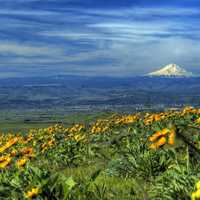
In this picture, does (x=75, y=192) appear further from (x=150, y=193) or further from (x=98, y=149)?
(x=98, y=149)

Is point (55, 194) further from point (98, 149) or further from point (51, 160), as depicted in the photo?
point (51, 160)

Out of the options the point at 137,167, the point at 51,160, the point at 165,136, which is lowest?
the point at 51,160

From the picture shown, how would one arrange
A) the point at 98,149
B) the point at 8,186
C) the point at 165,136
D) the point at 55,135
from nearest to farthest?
the point at 165,136 < the point at 8,186 < the point at 98,149 < the point at 55,135

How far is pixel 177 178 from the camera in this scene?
7871 mm

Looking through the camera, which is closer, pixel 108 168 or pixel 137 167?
pixel 137 167

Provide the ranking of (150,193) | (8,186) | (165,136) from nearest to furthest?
(165,136) → (150,193) → (8,186)

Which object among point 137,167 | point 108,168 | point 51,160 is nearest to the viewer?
point 137,167

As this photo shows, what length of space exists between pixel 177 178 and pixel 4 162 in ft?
14.0

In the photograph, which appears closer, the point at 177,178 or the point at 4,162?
the point at 177,178

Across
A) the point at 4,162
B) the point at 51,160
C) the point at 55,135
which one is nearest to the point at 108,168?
the point at 4,162

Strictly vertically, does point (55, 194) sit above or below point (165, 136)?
below

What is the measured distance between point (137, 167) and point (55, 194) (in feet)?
14.4

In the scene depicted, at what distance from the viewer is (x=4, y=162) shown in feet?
35.6

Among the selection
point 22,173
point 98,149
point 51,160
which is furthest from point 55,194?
point 51,160
